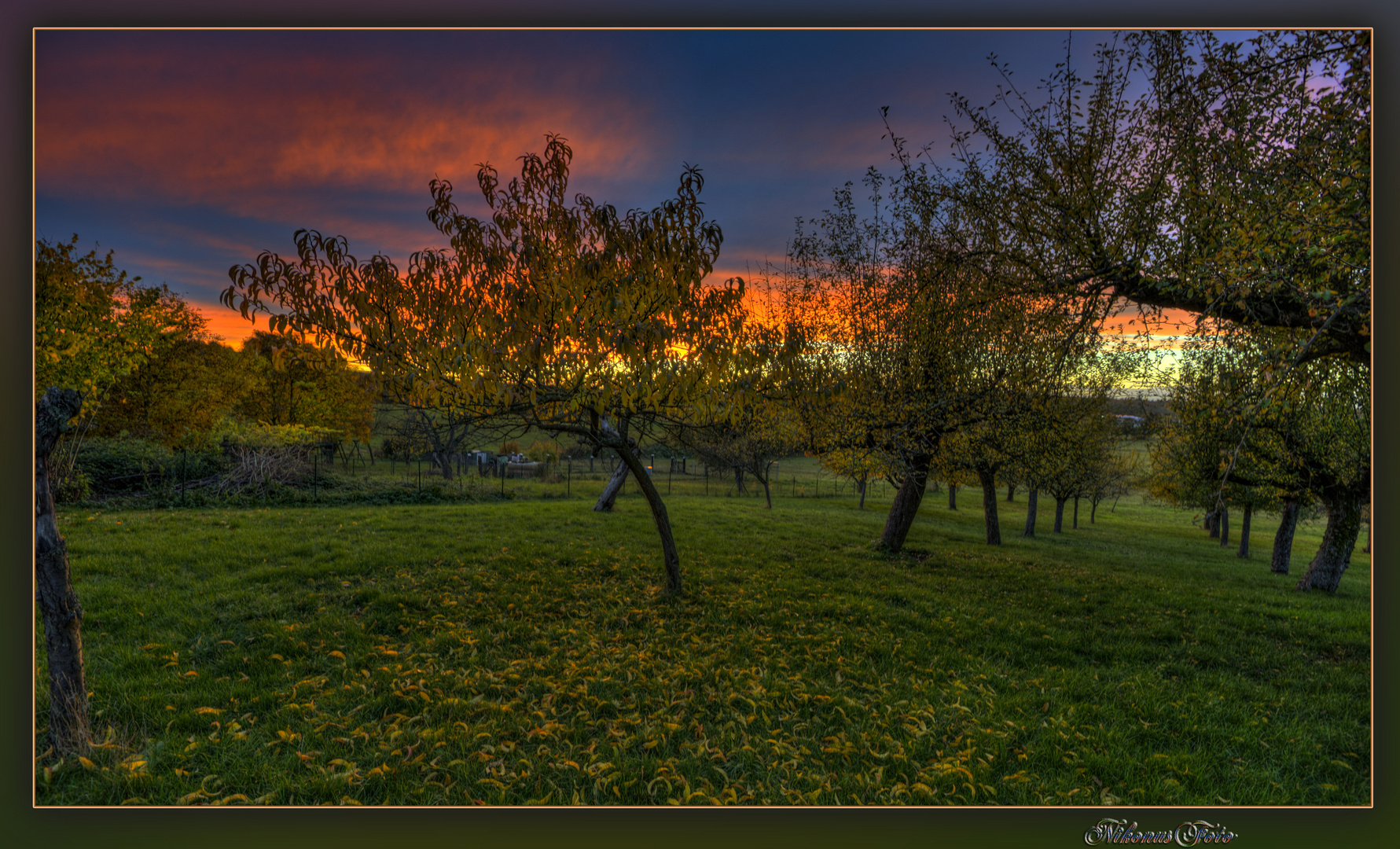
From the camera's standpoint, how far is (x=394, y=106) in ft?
13.2

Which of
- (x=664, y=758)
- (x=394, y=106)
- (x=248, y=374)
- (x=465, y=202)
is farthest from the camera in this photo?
(x=248, y=374)

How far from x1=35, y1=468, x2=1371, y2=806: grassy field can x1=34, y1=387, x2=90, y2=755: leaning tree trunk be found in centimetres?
21

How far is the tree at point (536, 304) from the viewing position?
14.1 ft

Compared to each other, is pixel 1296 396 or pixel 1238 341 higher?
pixel 1238 341

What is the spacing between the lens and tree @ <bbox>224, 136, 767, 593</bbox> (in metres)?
4.30

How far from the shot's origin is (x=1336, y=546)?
31.2 feet

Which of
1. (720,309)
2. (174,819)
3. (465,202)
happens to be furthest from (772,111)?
(174,819)

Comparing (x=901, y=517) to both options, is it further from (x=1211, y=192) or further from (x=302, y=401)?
(x=302, y=401)

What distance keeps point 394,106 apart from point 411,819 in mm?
5823

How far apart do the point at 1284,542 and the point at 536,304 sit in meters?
22.1

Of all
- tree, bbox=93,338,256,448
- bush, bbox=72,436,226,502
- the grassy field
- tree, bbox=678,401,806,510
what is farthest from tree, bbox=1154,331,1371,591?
tree, bbox=93,338,256,448

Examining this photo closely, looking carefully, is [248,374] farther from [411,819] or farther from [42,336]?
[411,819]

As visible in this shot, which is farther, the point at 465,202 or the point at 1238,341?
the point at 1238,341

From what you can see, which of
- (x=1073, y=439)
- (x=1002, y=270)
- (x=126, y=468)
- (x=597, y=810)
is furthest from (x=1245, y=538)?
(x=126, y=468)
